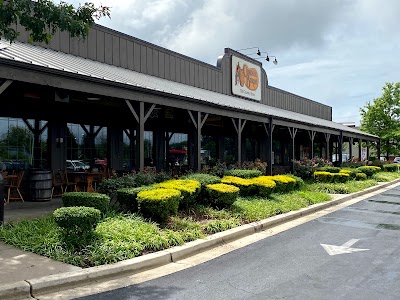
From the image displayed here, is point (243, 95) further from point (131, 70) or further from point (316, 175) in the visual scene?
point (131, 70)

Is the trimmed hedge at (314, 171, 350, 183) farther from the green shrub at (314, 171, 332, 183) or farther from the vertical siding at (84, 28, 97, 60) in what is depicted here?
the vertical siding at (84, 28, 97, 60)

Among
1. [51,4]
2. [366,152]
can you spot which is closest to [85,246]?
[51,4]

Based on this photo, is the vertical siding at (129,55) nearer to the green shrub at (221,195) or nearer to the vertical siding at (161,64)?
the vertical siding at (161,64)

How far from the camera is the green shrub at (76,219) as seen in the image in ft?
19.4

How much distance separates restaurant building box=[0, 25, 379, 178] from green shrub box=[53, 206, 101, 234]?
304 cm

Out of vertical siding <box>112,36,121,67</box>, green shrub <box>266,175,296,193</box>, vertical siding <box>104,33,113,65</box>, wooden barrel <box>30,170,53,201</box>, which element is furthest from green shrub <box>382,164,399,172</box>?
wooden barrel <box>30,170,53,201</box>

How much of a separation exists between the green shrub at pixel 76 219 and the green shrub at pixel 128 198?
7.19 feet

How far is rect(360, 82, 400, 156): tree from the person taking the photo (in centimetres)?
4338

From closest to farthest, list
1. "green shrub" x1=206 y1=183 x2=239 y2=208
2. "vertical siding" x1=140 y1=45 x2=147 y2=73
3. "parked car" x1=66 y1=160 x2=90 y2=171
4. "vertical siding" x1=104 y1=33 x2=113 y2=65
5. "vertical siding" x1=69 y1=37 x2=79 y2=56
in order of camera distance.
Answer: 1. "green shrub" x1=206 y1=183 x2=239 y2=208
2. "vertical siding" x1=69 y1=37 x2=79 y2=56
3. "parked car" x1=66 y1=160 x2=90 y2=171
4. "vertical siding" x1=104 y1=33 x2=113 y2=65
5. "vertical siding" x1=140 y1=45 x2=147 y2=73

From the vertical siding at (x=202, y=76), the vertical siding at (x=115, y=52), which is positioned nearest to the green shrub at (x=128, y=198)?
the vertical siding at (x=115, y=52)

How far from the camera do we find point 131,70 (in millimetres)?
15859

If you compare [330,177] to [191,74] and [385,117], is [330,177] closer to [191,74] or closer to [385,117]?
[191,74]

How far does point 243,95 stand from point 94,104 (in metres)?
12.3

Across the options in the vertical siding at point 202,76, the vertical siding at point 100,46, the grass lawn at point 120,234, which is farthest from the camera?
the vertical siding at point 202,76
